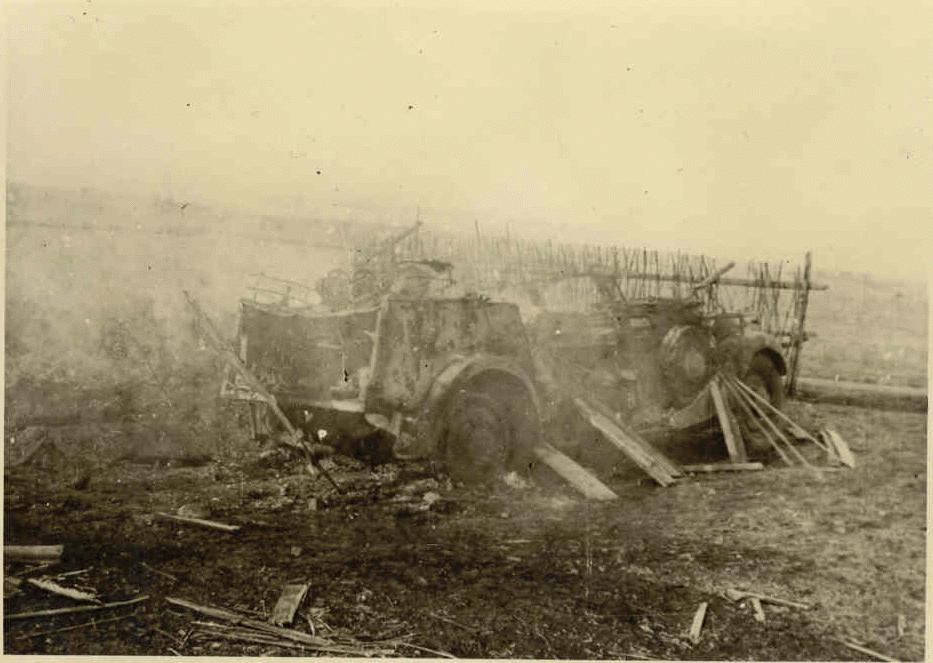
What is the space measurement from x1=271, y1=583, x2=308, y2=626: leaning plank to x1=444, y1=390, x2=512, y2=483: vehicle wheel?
29.0 inches

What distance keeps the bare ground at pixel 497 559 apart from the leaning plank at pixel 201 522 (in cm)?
3

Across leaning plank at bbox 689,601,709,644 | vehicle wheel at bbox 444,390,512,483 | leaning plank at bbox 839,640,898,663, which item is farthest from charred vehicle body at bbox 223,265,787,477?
leaning plank at bbox 839,640,898,663

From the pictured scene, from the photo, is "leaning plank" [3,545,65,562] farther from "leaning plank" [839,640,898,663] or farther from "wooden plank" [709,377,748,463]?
"leaning plank" [839,640,898,663]

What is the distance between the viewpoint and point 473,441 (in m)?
3.36

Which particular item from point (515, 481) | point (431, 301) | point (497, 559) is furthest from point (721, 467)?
point (431, 301)

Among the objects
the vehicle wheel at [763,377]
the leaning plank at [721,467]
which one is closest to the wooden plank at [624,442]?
the leaning plank at [721,467]

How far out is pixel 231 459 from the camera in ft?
11.0

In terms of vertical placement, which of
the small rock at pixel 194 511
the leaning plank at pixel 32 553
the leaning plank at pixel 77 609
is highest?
the small rock at pixel 194 511

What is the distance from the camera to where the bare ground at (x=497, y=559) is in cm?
309

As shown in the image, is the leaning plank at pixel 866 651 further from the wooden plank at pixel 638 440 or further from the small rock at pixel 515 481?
the small rock at pixel 515 481

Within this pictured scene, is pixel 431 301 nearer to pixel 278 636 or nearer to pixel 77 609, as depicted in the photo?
pixel 278 636

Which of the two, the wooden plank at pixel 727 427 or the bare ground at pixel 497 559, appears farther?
the wooden plank at pixel 727 427

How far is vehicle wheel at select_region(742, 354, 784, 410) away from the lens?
12.5 ft

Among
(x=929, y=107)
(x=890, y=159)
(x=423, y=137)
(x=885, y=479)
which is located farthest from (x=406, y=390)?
(x=929, y=107)
